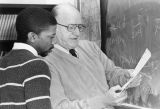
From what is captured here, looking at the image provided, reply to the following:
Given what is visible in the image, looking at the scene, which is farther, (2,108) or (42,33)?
(42,33)

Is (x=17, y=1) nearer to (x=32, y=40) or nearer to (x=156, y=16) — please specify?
(x=32, y=40)

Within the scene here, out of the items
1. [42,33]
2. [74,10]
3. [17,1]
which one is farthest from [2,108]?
[17,1]

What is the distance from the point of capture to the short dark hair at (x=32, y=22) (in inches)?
57.8

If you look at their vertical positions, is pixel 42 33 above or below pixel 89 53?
above

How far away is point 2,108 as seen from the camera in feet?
4.45

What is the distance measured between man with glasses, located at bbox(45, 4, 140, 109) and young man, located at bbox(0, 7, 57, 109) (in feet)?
1.12

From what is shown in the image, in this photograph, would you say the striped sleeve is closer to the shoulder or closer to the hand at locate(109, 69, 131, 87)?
the shoulder

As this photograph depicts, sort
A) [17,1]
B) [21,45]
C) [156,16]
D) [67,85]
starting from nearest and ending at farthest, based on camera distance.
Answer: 1. [21,45]
2. [156,16]
3. [67,85]
4. [17,1]

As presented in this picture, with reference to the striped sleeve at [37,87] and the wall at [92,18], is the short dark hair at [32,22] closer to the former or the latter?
the striped sleeve at [37,87]

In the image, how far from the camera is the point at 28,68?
52.1 inches

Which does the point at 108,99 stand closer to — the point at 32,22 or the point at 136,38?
the point at 136,38

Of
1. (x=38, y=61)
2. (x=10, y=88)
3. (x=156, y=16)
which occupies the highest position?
(x=156, y=16)

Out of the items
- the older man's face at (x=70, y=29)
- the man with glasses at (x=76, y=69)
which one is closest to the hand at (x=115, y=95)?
the man with glasses at (x=76, y=69)

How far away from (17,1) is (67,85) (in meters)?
0.83
